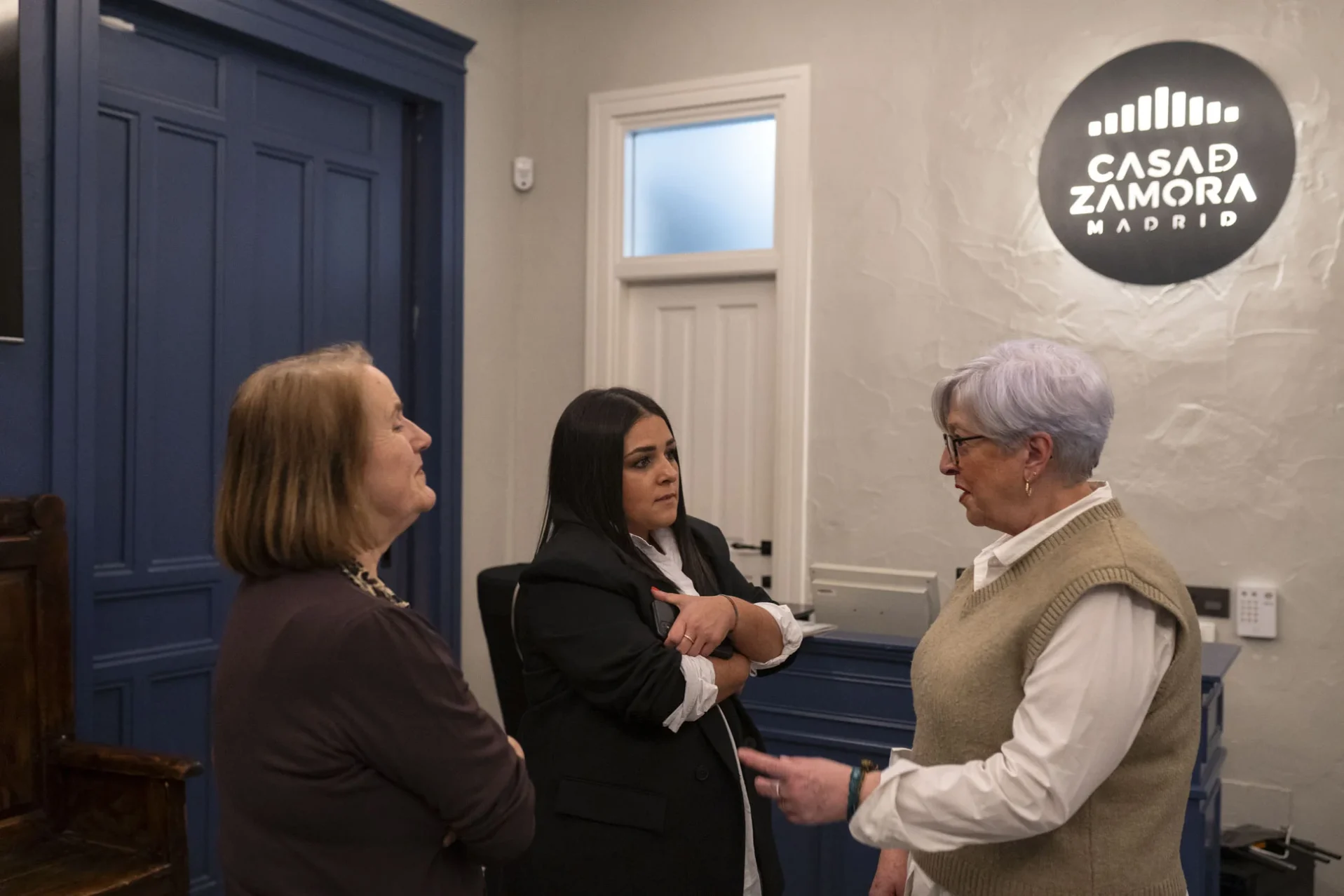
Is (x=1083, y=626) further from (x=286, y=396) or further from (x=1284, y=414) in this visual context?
(x=1284, y=414)

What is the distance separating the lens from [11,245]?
2.85 metres

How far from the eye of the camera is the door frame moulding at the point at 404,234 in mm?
2998

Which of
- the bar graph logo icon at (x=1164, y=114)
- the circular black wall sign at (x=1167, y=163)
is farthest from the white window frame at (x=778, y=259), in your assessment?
the bar graph logo icon at (x=1164, y=114)

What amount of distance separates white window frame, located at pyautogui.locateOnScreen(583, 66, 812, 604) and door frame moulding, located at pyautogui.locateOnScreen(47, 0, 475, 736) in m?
0.59

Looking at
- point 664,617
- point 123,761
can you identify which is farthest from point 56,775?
point 664,617

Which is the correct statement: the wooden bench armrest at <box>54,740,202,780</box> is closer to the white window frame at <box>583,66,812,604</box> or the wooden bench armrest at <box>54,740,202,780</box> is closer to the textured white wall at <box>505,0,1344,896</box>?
the textured white wall at <box>505,0,1344,896</box>

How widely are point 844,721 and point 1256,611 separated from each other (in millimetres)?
1525

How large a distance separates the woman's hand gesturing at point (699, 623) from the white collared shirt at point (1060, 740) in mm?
523

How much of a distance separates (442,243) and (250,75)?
35.9 inches

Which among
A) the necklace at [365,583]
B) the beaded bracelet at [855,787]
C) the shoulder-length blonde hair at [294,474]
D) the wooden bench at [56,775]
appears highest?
the shoulder-length blonde hair at [294,474]

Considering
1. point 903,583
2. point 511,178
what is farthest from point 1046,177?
point 511,178

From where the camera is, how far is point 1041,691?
136 cm

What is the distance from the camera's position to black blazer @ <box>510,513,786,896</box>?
1859 mm

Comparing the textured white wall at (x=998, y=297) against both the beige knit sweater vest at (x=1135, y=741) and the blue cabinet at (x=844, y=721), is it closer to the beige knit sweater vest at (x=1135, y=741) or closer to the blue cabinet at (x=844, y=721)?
the blue cabinet at (x=844, y=721)
